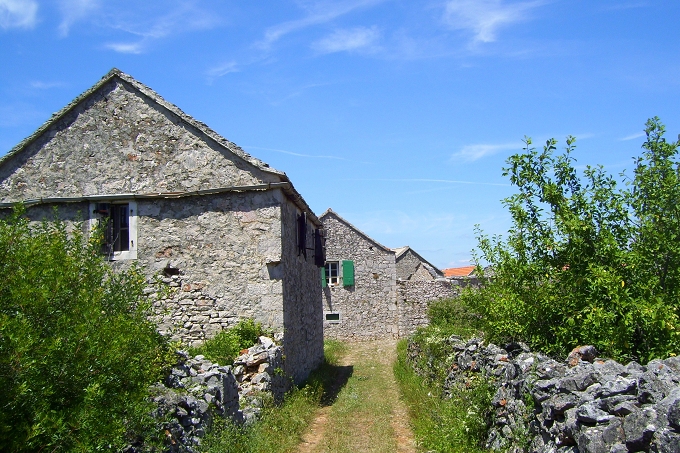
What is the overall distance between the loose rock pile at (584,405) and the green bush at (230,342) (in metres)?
4.88

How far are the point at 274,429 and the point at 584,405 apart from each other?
5558 millimetres

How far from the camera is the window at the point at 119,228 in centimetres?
1229

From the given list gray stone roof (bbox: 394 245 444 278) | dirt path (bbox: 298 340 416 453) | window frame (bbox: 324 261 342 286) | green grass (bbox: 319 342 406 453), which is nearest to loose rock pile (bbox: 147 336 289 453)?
dirt path (bbox: 298 340 416 453)

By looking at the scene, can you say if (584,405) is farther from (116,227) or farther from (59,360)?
(116,227)

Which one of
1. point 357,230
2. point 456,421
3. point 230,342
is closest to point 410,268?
point 357,230

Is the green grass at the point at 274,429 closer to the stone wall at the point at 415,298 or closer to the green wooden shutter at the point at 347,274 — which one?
the stone wall at the point at 415,298

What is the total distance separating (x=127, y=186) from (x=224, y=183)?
7.35 feet

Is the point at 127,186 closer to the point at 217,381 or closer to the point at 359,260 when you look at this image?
the point at 217,381

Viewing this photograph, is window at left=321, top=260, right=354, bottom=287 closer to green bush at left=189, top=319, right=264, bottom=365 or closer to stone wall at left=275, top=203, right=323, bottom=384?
stone wall at left=275, top=203, right=323, bottom=384

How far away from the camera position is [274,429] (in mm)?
9164

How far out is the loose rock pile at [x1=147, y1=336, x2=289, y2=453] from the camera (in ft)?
21.7

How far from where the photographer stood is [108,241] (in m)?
12.5

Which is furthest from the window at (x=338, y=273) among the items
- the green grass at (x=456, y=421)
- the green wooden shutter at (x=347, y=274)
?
the green grass at (x=456, y=421)

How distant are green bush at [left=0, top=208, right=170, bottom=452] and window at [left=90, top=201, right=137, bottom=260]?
6.84 metres
